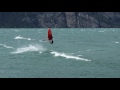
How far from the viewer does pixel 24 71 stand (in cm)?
4797
